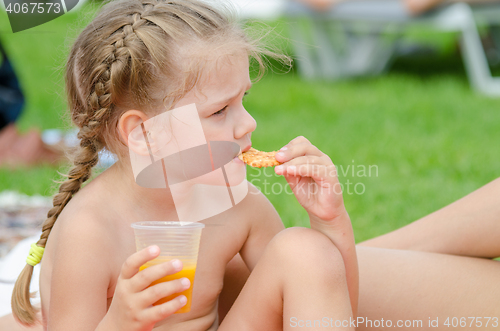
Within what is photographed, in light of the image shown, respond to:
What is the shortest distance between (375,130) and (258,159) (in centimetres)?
330

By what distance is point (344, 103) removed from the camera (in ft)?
17.9

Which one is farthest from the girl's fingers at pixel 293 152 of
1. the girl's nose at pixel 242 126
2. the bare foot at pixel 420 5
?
the bare foot at pixel 420 5

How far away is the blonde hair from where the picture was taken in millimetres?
1398

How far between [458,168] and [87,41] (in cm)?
287

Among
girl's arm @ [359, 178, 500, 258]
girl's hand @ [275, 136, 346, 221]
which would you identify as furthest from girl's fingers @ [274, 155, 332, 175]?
girl's arm @ [359, 178, 500, 258]

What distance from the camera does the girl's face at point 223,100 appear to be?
142cm

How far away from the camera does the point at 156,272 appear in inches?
42.1

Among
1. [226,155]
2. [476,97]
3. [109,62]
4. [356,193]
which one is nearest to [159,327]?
[226,155]

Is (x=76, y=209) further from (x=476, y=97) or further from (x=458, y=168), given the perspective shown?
(x=476, y=97)

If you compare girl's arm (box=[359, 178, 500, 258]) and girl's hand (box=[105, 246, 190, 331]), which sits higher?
girl's hand (box=[105, 246, 190, 331])

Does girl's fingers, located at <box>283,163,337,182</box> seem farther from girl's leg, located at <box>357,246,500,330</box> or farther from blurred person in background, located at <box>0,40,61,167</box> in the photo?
blurred person in background, located at <box>0,40,61,167</box>

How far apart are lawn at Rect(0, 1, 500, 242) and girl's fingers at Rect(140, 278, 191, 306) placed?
2.62 feet

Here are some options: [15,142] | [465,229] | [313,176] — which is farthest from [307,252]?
[15,142]

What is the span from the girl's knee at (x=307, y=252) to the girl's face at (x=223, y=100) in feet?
1.05
